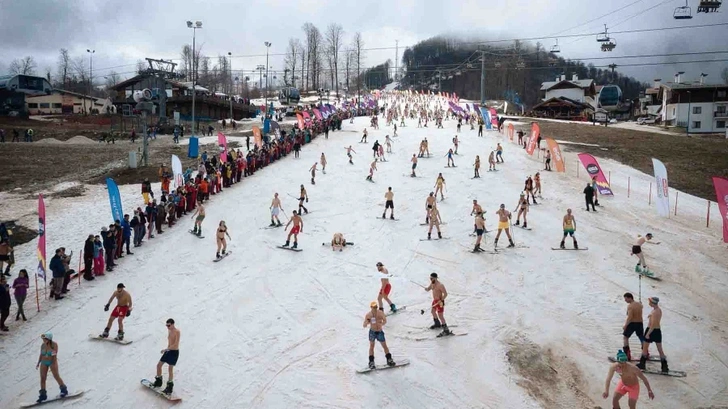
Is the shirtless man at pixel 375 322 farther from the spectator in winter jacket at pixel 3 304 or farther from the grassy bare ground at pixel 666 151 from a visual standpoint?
the grassy bare ground at pixel 666 151

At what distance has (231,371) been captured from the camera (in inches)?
420

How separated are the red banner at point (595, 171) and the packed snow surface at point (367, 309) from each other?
197cm

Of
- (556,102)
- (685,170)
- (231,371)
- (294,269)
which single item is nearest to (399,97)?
(556,102)

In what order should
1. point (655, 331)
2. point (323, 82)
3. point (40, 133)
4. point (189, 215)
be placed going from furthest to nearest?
point (323, 82) < point (40, 133) < point (189, 215) < point (655, 331)

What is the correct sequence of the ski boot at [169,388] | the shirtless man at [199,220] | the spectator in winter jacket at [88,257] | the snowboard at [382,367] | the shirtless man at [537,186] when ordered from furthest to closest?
the shirtless man at [537,186]
the shirtless man at [199,220]
the spectator in winter jacket at [88,257]
the snowboard at [382,367]
the ski boot at [169,388]

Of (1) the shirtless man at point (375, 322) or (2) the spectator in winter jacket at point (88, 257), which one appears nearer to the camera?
(1) the shirtless man at point (375, 322)

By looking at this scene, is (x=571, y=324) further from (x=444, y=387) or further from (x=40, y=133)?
(x=40, y=133)

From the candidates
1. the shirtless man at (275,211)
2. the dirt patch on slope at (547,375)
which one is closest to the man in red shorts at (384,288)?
the dirt patch on slope at (547,375)

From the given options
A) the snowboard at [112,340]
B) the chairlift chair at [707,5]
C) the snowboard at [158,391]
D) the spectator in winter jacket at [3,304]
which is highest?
the chairlift chair at [707,5]

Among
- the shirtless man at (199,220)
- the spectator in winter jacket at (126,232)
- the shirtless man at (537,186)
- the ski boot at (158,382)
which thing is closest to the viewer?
the ski boot at (158,382)

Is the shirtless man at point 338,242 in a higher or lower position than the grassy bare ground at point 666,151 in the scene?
lower

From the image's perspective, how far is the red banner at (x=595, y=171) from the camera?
987 inches

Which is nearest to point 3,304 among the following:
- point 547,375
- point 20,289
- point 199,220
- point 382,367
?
point 20,289

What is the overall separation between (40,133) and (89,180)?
2706 cm
